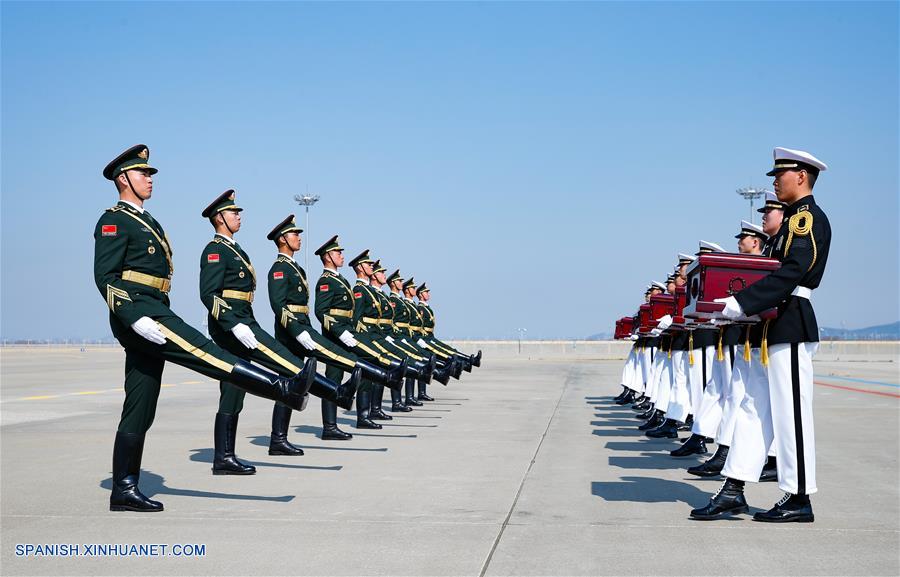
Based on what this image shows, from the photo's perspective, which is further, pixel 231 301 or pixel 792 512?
pixel 231 301

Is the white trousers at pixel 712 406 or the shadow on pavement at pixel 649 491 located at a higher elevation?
the white trousers at pixel 712 406

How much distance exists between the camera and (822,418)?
13.2 meters

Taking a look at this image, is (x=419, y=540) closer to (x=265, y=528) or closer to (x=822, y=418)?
(x=265, y=528)

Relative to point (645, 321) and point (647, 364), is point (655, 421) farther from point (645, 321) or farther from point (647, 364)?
point (647, 364)

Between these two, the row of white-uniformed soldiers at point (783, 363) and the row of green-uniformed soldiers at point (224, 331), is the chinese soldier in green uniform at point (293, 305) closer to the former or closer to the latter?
the row of green-uniformed soldiers at point (224, 331)

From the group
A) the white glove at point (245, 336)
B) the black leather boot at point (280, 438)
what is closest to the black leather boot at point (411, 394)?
the black leather boot at point (280, 438)

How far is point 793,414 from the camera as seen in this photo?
18.9ft

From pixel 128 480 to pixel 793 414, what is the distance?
14.1 feet

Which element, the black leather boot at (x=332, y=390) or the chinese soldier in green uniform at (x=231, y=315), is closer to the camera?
the black leather boot at (x=332, y=390)

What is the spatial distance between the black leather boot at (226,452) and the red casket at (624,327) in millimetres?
9318

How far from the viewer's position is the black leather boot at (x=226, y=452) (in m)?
7.78

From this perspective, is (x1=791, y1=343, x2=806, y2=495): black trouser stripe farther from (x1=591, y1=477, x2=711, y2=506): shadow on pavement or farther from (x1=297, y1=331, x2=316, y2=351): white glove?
Answer: (x1=297, y1=331, x2=316, y2=351): white glove

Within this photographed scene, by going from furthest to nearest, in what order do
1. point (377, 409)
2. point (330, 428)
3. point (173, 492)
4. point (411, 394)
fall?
point (411, 394), point (377, 409), point (330, 428), point (173, 492)

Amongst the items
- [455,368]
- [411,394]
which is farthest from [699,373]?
[455,368]
